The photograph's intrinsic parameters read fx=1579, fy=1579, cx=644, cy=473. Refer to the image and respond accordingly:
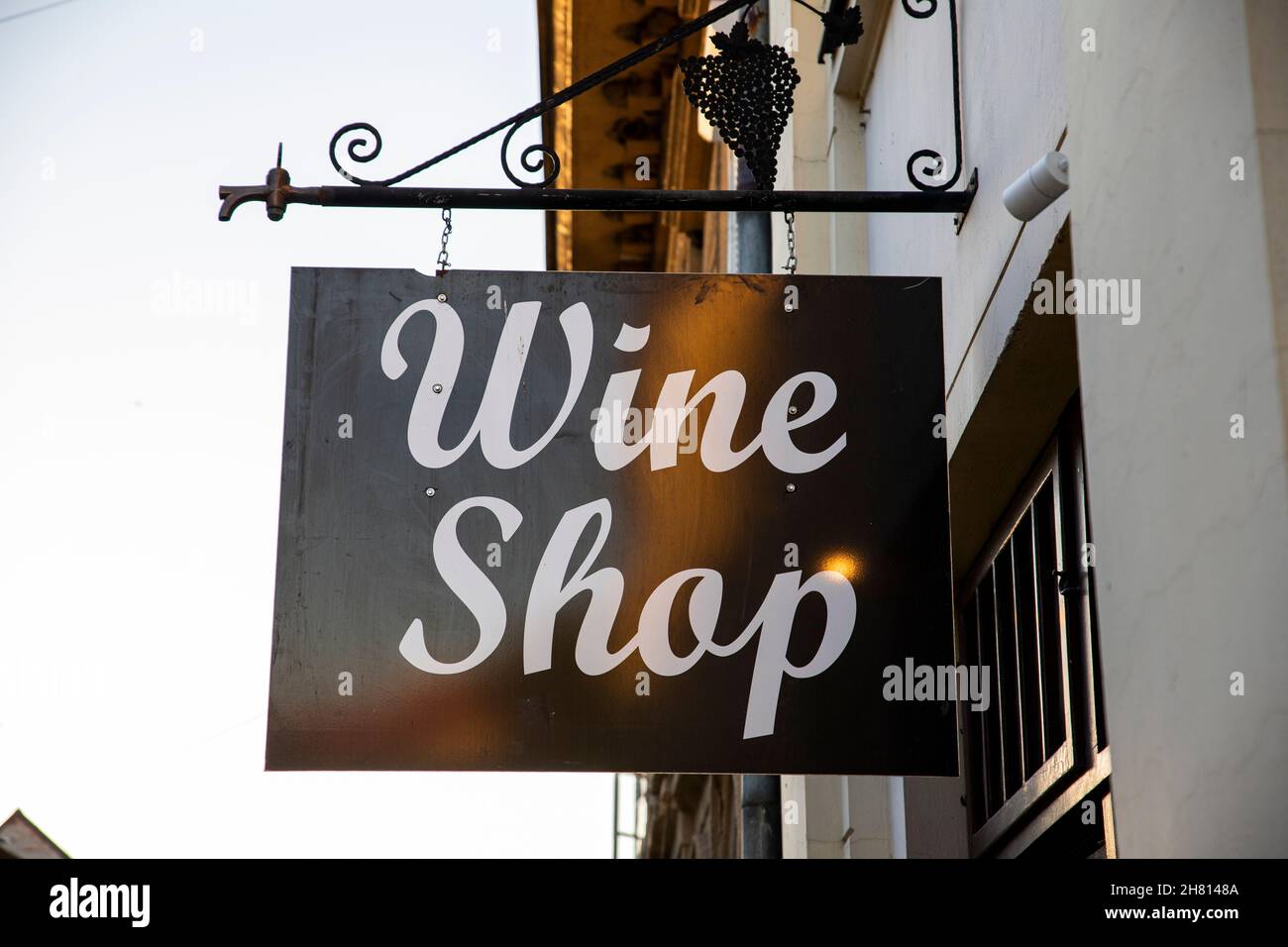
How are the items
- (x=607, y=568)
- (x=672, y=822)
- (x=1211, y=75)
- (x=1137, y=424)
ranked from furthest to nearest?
(x=672, y=822), (x=607, y=568), (x=1137, y=424), (x=1211, y=75)

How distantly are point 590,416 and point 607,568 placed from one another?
1.37 ft

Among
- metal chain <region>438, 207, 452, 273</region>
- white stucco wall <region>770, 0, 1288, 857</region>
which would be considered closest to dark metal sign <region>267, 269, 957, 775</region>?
metal chain <region>438, 207, 452, 273</region>

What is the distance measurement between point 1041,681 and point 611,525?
4.73 feet

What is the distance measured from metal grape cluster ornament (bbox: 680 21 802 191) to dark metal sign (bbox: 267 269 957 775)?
81 cm

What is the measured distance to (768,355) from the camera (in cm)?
409

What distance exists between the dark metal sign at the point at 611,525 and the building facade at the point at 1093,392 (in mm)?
474

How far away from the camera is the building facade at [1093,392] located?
2078 millimetres

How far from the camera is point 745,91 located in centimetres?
484

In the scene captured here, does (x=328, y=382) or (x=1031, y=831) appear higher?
(x=328, y=382)

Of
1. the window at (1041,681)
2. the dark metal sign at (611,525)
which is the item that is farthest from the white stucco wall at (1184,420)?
the window at (1041,681)

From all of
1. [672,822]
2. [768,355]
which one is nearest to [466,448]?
[768,355]

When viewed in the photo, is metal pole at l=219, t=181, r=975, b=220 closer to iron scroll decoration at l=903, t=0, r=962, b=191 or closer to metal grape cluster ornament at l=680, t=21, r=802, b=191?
iron scroll decoration at l=903, t=0, r=962, b=191

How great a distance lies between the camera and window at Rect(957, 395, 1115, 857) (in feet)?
13.4
